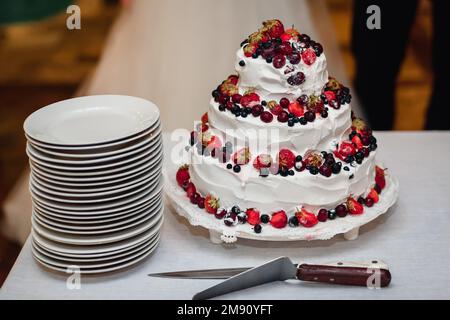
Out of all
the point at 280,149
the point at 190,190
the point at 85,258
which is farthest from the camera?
the point at 190,190

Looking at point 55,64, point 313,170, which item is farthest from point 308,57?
point 55,64

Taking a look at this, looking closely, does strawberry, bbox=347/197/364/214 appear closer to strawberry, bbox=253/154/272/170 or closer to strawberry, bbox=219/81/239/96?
strawberry, bbox=253/154/272/170

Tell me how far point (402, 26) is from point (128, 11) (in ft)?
4.08

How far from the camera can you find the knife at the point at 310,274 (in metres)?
1.35

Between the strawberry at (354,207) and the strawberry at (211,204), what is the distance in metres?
0.33

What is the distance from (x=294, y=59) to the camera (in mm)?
1541

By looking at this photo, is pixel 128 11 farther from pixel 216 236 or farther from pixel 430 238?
pixel 430 238

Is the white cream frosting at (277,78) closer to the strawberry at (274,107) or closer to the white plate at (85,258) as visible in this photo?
the strawberry at (274,107)

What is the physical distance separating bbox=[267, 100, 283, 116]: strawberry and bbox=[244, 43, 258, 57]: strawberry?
136mm

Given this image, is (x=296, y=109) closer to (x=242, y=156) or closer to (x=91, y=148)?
(x=242, y=156)

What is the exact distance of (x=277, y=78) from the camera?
1.53m

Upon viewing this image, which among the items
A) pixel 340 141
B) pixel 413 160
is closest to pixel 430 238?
pixel 340 141

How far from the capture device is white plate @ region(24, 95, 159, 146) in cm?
137

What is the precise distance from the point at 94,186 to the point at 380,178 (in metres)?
0.78
